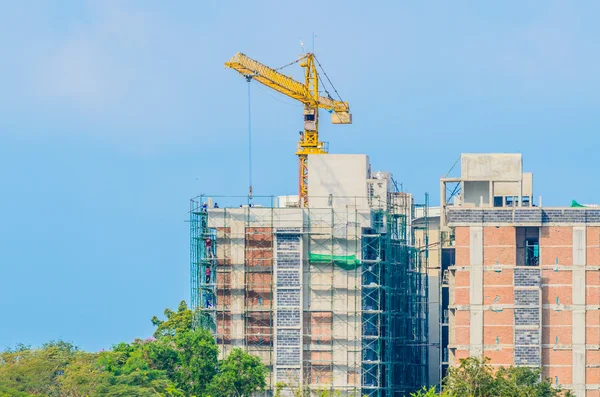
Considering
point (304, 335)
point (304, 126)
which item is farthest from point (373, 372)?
point (304, 126)

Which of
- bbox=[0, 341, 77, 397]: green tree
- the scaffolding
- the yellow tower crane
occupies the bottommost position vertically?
bbox=[0, 341, 77, 397]: green tree

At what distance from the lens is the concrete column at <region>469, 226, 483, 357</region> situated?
404 feet

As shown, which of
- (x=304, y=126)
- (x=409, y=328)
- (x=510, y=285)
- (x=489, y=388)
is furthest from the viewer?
(x=304, y=126)

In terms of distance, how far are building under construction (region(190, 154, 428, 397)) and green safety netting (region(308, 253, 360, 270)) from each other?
80mm

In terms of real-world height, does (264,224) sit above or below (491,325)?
above

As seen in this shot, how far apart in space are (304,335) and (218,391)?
964 cm

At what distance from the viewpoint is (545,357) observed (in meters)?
123

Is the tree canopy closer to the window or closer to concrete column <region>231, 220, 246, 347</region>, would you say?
concrete column <region>231, 220, 246, 347</region>

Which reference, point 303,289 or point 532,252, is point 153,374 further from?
point 532,252

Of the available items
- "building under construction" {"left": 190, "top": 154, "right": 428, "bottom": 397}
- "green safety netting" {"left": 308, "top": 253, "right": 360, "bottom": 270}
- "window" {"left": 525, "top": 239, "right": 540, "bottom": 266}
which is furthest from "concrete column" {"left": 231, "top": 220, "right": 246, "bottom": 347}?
"window" {"left": 525, "top": 239, "right": 540, "bottom": 266}

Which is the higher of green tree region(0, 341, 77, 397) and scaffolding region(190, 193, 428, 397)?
scaffolding region(190, 193, 428, 397)

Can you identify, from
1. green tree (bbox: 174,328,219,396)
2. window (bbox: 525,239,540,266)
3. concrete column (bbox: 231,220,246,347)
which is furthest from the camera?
window (bbox: 525,239,540,266)

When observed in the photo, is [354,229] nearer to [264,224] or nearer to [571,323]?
[264,224]

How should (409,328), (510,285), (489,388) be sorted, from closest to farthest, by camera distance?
1. (489,388)
2. (510,285)
3. (409,328)
